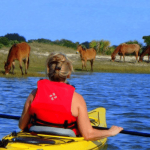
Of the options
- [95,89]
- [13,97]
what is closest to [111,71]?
[95,89]

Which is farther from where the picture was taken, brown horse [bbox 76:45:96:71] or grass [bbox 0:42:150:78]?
grass [bbox 0:42:150:78]

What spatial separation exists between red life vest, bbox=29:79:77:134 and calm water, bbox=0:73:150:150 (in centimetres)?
284

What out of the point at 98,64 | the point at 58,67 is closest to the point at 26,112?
the point at 58,67

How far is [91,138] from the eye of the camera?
5.22 meters

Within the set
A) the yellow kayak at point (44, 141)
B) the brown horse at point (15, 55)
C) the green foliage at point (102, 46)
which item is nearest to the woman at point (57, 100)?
the yellow kayak at point (44, 141)

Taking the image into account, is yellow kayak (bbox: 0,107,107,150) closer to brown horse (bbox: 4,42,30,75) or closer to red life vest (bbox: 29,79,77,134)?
red life vest (bbox: 29,79,77,134)

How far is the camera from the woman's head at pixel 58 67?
4984 mm

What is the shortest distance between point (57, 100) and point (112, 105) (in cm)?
870

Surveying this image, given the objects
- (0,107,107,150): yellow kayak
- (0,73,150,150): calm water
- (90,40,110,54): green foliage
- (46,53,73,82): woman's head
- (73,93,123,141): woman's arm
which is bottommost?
(0,73,150,150): calm water

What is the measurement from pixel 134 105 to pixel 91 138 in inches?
346

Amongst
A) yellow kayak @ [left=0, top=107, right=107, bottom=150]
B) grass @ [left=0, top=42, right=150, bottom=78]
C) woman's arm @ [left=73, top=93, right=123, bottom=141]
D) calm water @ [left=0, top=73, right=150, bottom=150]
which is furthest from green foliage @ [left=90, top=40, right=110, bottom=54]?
woman's arm @ [left=73, top=93, right=123, bottom=141]

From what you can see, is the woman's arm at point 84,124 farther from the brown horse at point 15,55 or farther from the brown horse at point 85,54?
the brown horse at point 85,54

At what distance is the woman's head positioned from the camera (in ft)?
16.4

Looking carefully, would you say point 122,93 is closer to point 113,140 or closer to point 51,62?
point 113,140
